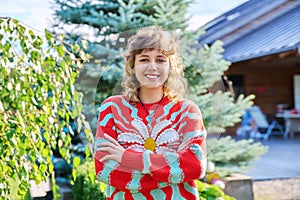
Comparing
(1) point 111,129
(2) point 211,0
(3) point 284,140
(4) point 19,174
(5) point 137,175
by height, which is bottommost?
(3) point 284,140

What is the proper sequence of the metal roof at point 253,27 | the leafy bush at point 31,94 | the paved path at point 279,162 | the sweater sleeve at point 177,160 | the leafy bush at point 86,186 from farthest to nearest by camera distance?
the metal roof at point 253,27 → the paved path at point 279,162 → the leafy bush at point 86,186 → the leafy bush at point 31,94 → the sweater sleeve at point 177,160

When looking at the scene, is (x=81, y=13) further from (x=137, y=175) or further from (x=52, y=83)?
(x=137, y=175)

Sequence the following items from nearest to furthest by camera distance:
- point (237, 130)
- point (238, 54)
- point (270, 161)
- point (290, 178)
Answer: point (290, 178) → point (270, 161) → point (238, 54) → point (237, 130)

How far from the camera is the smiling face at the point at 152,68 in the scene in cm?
136

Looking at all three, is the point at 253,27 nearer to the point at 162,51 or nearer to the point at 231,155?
the point at 231,155

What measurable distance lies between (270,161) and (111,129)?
7.23 m

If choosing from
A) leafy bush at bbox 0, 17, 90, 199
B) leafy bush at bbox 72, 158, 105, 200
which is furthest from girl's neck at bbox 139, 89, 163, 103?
leafy bush at bbox 72, 158, 105, 200

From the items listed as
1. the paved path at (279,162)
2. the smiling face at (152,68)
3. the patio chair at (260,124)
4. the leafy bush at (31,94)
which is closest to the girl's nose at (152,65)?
the smiling face at (152,68)

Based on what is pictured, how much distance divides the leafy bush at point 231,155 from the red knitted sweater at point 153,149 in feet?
9.76

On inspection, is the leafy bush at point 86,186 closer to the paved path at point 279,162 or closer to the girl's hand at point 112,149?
the girl's hand at point 112,149

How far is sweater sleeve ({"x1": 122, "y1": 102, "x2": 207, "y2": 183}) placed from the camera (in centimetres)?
132

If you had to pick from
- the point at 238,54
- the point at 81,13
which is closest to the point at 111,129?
the point at 81,13

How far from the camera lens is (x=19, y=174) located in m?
2.21

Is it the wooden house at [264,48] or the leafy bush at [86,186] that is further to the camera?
the wooden house at [264,48]
